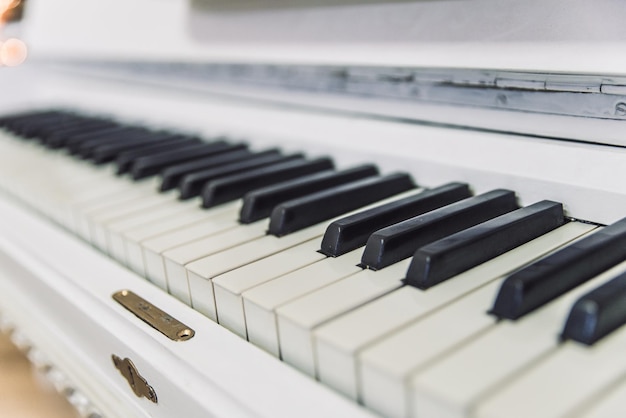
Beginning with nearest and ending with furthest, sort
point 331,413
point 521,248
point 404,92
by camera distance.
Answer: point 331,413
point 521,248
point 404,92

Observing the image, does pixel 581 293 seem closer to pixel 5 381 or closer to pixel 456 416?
pixel 456 416

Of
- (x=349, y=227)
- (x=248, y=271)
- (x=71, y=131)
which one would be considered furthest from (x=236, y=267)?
(x=71, y=131)

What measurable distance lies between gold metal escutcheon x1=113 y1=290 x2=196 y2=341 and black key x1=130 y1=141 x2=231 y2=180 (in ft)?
1.22

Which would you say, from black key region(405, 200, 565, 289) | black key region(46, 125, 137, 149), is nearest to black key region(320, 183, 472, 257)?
black key region(405, 200, 565, 289)

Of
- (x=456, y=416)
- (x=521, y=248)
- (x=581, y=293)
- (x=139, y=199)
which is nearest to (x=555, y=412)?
(x=456, y=416)

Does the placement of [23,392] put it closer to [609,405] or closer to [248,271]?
[248,271]

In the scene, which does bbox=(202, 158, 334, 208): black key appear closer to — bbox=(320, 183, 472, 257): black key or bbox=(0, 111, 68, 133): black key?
bbox=(320, 183, 472, 257): black key

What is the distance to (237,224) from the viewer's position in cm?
84

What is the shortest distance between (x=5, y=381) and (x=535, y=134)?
1.30m

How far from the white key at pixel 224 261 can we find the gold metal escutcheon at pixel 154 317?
0.10 ft

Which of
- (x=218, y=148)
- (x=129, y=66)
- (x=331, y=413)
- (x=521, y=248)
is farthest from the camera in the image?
(x=129, y=66)

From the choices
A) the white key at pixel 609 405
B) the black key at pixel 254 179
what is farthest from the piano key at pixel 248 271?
the white key at pixel 609 405

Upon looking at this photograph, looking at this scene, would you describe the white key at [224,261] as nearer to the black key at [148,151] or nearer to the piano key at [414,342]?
the piano key at [414,342]

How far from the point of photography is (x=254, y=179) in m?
0.98
